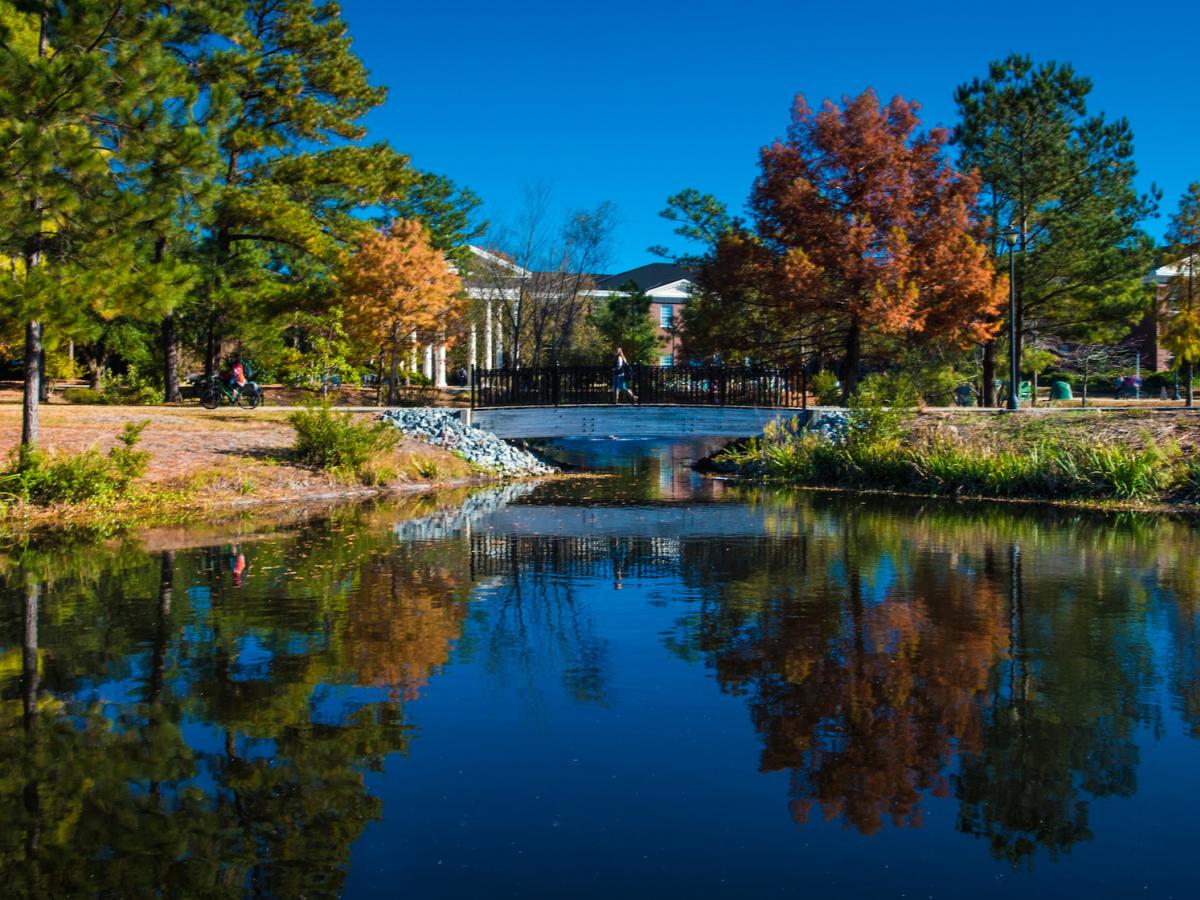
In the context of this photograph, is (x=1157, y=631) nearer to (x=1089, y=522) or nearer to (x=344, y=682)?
(x=344, y=682)

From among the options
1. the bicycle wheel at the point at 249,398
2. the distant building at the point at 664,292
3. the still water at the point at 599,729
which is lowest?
the still water at the point at 599,729

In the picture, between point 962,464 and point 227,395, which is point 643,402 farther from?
point 962,464

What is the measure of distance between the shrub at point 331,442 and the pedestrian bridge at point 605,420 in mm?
8244

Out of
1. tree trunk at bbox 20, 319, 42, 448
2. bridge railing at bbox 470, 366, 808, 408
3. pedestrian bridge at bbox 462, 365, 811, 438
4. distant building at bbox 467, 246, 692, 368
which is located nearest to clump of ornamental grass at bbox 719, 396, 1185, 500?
pedestrian bridge at bbox 462, 365, 811, 438

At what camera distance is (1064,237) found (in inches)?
1371

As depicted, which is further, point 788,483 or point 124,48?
point 788,483

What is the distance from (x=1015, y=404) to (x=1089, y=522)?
1316 centimetres

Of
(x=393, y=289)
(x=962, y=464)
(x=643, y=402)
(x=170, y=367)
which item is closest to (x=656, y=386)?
(x=643, y=402)

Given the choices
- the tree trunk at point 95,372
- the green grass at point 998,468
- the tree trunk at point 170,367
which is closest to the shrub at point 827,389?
the green grass at point 998,468

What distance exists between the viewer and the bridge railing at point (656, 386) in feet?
111

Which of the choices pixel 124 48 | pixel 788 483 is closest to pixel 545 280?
pixel 788 483

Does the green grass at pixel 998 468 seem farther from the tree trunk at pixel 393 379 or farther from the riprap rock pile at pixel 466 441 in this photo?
the tree trunk at pixel 393 379

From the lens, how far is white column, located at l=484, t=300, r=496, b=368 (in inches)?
2315

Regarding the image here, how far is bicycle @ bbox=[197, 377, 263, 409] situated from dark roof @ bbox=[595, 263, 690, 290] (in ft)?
163
